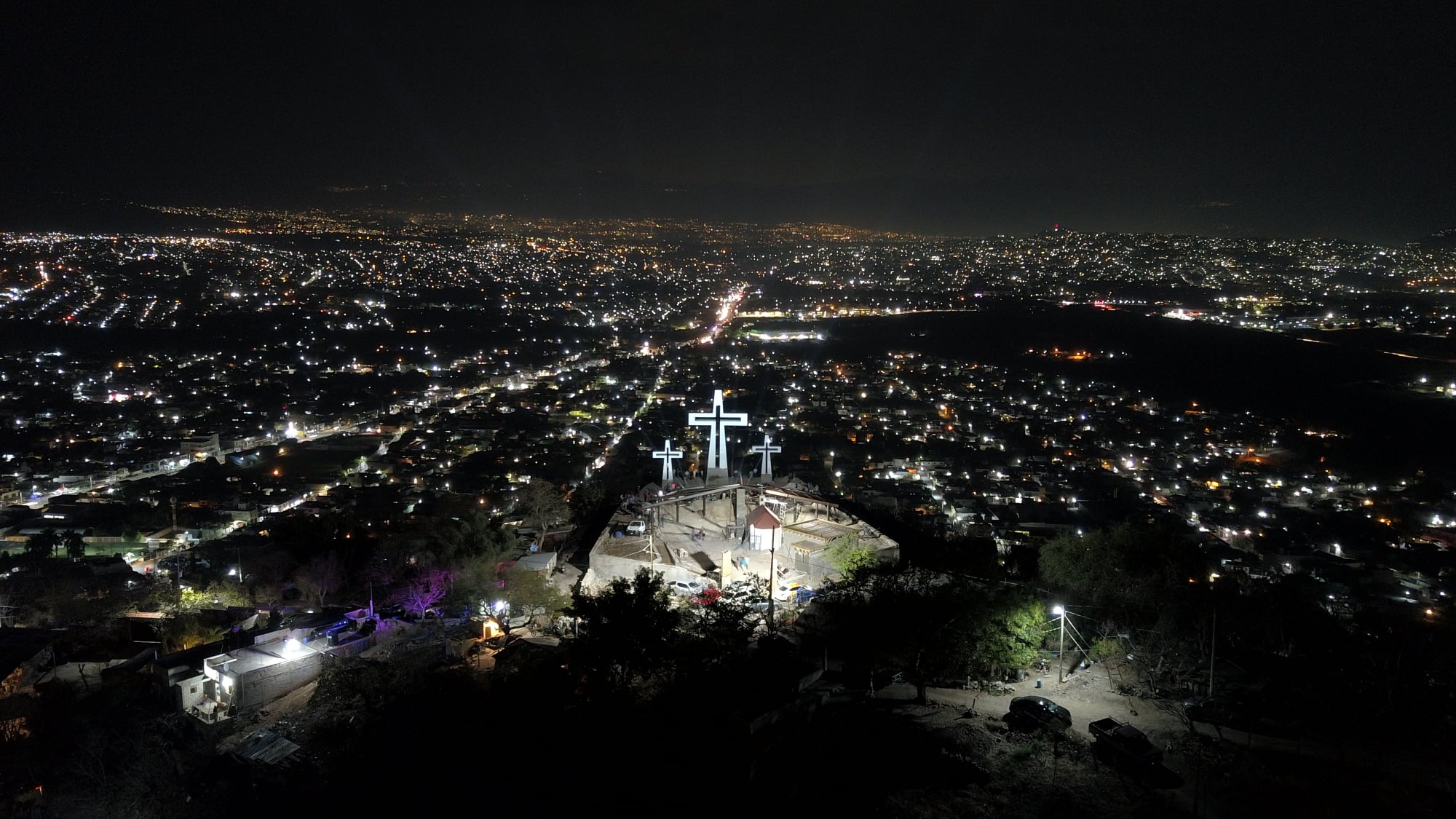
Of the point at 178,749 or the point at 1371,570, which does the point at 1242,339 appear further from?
the point at 178,749

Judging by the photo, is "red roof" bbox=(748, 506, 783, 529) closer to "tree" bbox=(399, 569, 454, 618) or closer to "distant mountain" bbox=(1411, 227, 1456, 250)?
"tree" bbox=(399, 569, 454, 618)

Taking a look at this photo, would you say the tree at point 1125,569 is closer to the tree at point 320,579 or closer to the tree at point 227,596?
the tree at point 320,579

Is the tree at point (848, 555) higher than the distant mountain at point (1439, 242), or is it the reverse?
the distant mountain at point (1439, 242)

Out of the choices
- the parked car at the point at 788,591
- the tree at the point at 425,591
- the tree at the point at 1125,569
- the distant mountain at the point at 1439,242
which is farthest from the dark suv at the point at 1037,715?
the distant mountain at the point at 1439,242

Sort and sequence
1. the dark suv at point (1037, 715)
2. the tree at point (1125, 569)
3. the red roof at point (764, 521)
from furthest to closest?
the red roof at point (764, 521) < the tree at point (1125, 569) < the dark suv at point (1037, 715)

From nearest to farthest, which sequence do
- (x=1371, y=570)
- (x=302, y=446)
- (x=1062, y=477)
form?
(x=1371, y=570) < (x=1062, y=477) < (x=302, y=446)

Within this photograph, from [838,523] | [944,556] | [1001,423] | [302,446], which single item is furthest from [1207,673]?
[302,446]

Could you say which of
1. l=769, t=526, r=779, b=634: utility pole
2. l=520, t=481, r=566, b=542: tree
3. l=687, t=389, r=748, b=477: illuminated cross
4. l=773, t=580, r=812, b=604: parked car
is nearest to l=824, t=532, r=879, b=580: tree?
l=773, t=580, r=812, b=604: parked car
